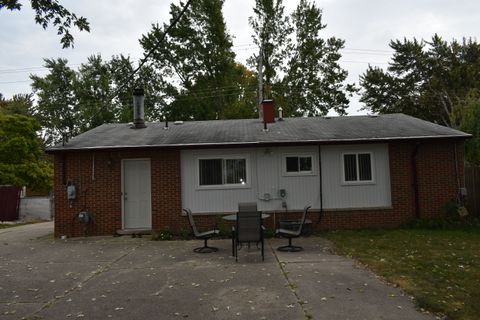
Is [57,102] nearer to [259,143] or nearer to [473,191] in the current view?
[259,143]

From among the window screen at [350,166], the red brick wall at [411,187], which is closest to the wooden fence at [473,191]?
the red brick wall at [411,187]

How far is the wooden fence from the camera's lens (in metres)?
12.0

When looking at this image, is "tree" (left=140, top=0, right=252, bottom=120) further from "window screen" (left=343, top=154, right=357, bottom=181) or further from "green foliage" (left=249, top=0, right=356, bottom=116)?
"window screen" (left=343, top=154, right=357, bottom=181)

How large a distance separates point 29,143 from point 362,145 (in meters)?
19.9

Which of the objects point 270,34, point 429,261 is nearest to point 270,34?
point 270,34

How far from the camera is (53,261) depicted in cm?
802

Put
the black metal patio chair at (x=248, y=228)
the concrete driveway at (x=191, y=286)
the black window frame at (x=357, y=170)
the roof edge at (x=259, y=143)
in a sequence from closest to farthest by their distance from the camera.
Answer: the concrete driveway at (x=191, y=286)
the black metal patio chair at (x=248, y=228)
the roof edge at (x=259, y=143)
the black window frame at (x=357, y=170)

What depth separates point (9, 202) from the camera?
Answer: 20.0m

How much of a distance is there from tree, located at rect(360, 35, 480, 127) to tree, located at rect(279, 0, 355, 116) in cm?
610

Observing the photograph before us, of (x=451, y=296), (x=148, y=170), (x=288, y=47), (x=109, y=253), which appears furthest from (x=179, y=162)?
(x=288, y=47)

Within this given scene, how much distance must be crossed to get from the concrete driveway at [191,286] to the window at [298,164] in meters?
2.86

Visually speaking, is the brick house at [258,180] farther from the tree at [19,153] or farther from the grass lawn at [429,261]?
the tree at [19,153]

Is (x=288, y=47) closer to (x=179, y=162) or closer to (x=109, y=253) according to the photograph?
(x=179, y=162)

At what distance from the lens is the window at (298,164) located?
11344mm
